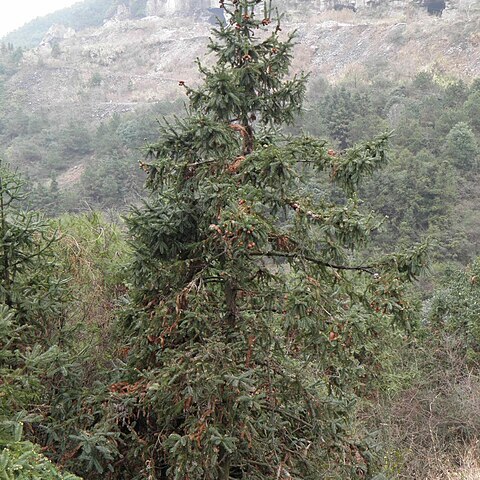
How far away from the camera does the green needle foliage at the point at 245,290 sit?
4023 mm

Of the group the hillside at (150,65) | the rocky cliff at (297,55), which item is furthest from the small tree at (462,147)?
the rocky cliff at (297,55)

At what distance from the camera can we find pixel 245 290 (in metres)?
4.73

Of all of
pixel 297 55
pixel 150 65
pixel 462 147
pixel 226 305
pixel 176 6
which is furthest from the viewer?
pixel 176 6

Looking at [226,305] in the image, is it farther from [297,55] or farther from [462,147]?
[297,55]

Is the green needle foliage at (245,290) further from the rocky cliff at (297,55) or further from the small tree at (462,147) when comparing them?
the rocky cliff at (297,55)

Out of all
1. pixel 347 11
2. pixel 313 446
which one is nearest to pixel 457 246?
pixel 313 446

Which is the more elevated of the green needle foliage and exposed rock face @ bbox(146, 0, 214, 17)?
the green needle foliage

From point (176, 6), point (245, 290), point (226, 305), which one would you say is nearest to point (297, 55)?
point (176, 6)

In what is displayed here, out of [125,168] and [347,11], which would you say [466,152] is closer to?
[125,168]

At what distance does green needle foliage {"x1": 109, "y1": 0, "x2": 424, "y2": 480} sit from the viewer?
13.2 ft

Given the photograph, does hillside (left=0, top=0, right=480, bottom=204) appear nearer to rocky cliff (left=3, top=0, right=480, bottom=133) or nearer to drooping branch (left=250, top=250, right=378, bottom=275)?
rocky cliff (left=3, top=0, right=480, bottom=133)

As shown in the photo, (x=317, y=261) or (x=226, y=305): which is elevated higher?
(x=317, y=261)

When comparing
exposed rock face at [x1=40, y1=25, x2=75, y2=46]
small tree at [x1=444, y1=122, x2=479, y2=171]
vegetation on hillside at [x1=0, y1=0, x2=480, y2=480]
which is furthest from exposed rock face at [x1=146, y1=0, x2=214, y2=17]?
vegetation on hillside at [x1=0, y1=0, x2=480, y2=480]

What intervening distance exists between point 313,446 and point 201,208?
231cm
